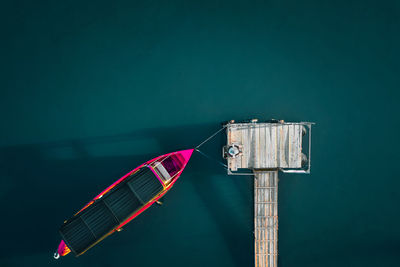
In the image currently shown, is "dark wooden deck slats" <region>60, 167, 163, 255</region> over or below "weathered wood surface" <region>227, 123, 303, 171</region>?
below

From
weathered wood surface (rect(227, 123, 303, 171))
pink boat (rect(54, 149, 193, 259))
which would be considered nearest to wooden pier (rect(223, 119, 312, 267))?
weathered wood surface (rect(227, 123, 303, 171))

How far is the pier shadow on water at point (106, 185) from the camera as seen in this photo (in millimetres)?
14516

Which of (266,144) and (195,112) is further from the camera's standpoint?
(195,112)

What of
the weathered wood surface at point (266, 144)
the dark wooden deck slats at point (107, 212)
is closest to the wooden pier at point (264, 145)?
the weathered wood surface at point (266, 144)

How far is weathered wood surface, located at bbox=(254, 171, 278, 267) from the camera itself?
12.9 m

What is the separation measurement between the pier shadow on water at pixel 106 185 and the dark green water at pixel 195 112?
0.27ft

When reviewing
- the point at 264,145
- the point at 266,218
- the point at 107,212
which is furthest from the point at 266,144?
the point at 107,212

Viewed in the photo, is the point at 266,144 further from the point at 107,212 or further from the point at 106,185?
the point at 106,185

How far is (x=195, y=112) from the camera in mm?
14594

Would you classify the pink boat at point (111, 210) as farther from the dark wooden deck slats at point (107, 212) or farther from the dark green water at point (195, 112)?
the dark green water at point (195, 112)

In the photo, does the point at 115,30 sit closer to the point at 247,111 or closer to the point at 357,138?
the point at 247,111

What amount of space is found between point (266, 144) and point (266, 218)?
170 inches

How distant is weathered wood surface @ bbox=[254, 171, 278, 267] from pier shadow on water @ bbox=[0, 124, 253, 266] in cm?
132

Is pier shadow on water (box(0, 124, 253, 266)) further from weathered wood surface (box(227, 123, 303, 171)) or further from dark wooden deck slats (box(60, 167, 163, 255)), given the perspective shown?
weathered wood surface (box(227, 123, 303, 171))
